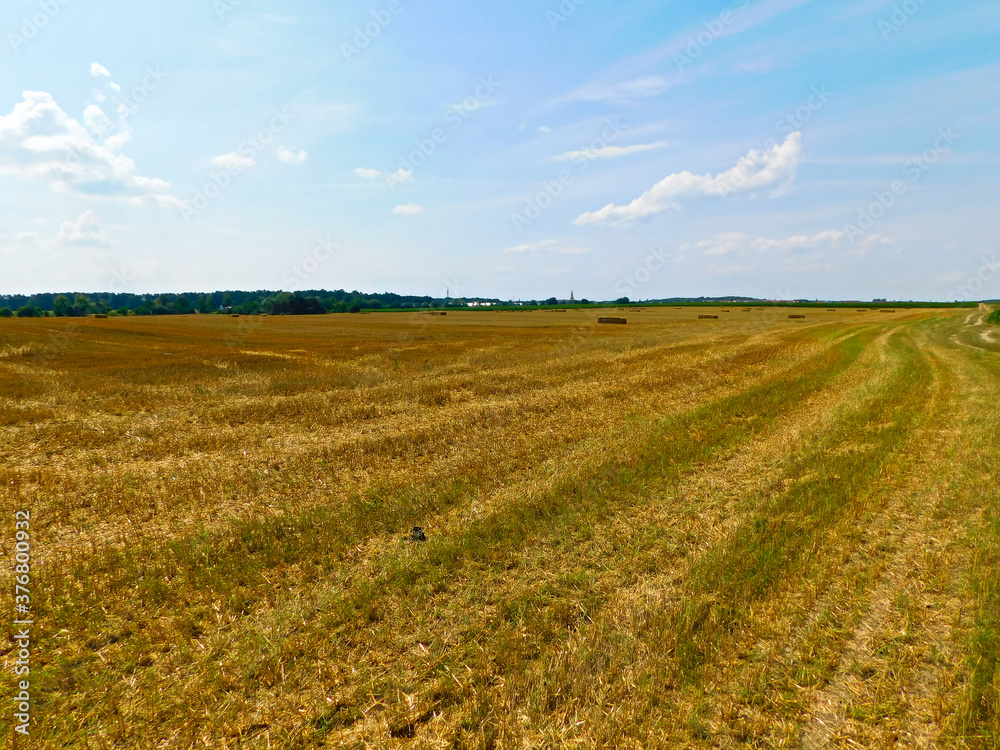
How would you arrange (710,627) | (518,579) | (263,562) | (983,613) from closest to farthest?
1. (710,627)
2. (983,613)
3. (518,579)
4. (263,562)

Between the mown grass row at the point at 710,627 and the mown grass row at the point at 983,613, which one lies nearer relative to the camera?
the mown grass row at the point at 983,613

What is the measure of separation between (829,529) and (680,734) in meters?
4.94

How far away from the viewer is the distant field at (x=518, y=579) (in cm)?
416

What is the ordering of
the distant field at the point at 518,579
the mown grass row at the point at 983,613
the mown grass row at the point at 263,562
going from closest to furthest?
the mown grass row at the point at 983,613 → the distant field at the point at 518,579 → the mown grass row at the point at 263,562

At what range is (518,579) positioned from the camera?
6227 mm

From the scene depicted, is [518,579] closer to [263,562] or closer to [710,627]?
[710,627]

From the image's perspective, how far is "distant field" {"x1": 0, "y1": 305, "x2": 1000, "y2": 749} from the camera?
4.16 metres

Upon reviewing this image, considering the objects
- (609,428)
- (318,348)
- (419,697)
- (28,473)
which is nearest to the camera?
(419,697)

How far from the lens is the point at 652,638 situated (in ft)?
16.4

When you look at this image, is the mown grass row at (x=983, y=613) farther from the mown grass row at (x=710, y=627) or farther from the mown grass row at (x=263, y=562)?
the mown grass row at (x=263, y=562)

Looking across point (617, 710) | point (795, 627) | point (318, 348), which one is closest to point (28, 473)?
point (617, 710)

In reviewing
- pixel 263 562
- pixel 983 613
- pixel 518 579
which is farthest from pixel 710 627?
pixel 263 562

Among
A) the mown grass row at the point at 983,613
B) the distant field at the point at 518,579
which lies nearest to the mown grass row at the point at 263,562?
the distant field at the point at 518,579

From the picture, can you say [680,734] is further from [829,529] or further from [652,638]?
[829,529]
